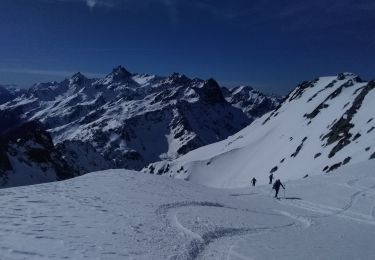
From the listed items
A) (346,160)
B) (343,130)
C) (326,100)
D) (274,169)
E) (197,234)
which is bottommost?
(197,234)

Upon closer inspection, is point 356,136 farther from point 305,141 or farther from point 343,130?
point 305,141

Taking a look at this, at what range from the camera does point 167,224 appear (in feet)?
71.4

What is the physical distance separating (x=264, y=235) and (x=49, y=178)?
114m

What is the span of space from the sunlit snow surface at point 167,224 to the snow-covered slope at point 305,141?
3472 cm

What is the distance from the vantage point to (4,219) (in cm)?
1841

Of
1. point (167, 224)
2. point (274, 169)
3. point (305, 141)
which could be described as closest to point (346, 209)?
point (167, 224)

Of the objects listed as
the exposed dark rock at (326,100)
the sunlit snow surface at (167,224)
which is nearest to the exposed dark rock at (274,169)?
the exposed dark rock at (326,100)

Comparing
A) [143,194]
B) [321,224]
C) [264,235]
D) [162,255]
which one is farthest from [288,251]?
[143,194]

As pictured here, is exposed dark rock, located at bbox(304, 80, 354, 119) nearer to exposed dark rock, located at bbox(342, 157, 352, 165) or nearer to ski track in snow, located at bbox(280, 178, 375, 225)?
exposed dark rock, located at bbox(342, 157, 352, 165)

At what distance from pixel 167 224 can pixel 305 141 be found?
83.3 metres

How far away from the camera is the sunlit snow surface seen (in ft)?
52.8

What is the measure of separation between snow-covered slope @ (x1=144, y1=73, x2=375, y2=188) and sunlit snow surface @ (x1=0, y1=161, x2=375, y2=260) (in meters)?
34.7

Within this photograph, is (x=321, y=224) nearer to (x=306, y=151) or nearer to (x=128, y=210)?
(x=128, y=210)

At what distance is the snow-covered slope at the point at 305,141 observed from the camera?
76.4 meters
